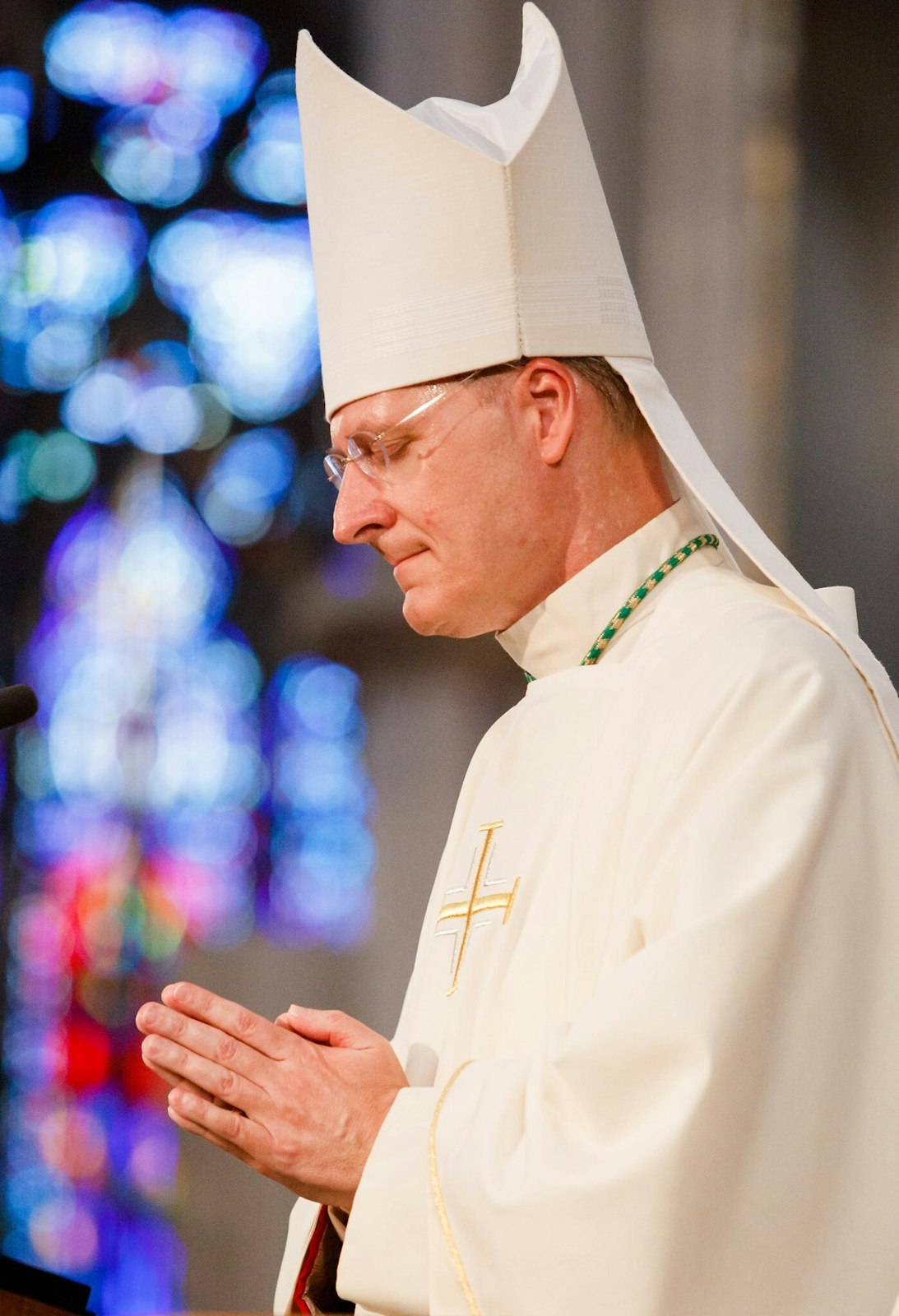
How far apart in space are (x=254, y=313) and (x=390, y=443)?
2.13m

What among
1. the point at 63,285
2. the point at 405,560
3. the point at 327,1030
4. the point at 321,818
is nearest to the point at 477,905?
the point at 327,1030

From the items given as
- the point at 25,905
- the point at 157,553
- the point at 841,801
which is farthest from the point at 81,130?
the point at 841,801

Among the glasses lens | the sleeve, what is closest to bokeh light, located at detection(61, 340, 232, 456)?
the glasses lens

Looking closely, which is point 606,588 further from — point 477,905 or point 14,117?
point 14,117

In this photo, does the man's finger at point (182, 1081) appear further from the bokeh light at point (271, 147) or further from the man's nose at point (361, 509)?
the bokeh light at point (271, 147)

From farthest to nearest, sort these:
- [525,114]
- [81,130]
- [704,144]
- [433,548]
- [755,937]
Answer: [81,130]
[704,144]
[525,114]
[433,548]
[755,937]

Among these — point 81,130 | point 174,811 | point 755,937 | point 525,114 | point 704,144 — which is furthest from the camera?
point 81,130

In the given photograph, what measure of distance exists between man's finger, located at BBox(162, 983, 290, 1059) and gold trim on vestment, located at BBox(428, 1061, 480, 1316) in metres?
0.21

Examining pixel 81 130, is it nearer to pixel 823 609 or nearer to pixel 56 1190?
pixel 56 1190

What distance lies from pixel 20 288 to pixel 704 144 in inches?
74.5

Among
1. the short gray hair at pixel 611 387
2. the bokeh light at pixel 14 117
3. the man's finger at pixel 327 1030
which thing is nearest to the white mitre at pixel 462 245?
the short gray hair at pixel 611 387

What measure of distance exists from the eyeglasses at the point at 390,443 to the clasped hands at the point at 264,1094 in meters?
0.85

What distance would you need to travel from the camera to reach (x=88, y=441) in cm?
447

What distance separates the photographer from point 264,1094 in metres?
1.87
